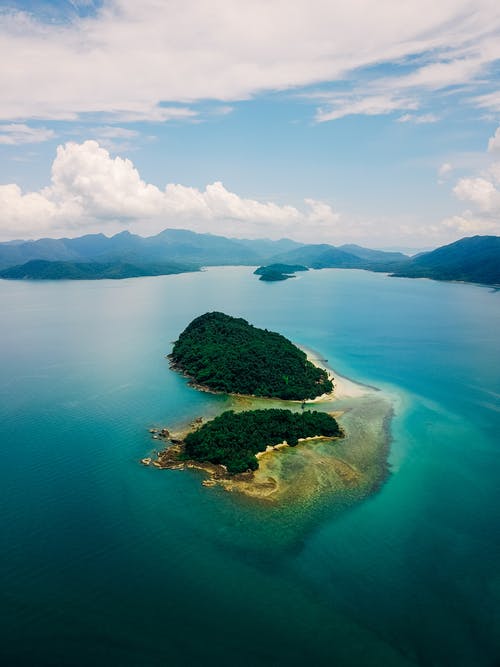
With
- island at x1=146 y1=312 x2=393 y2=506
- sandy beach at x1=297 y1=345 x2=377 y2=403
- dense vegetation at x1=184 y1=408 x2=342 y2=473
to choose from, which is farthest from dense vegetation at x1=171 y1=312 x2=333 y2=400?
dense vegetation at x1=184 y1=408 x2=342 y2=473

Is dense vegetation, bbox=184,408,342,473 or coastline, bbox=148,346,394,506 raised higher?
dense vegetation, bbox=184,408,342,473

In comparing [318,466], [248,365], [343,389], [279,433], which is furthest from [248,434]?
[343,389]

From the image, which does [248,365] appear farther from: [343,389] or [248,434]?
[248,434]

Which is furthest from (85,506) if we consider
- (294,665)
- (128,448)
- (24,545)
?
(294,665)

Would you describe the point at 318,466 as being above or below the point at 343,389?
below

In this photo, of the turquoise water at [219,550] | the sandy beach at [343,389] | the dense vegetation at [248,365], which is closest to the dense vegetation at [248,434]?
the turquoise water at [219,550]

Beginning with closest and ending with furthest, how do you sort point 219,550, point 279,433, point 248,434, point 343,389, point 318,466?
1. point 219,550
2. point 318,466
3. point 248,434
4. point 279,433
5. point 343,389

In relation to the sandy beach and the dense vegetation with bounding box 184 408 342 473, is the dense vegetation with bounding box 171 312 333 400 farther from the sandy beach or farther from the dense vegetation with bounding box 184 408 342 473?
the dense vegetation with bounding box 184 408 342 473
